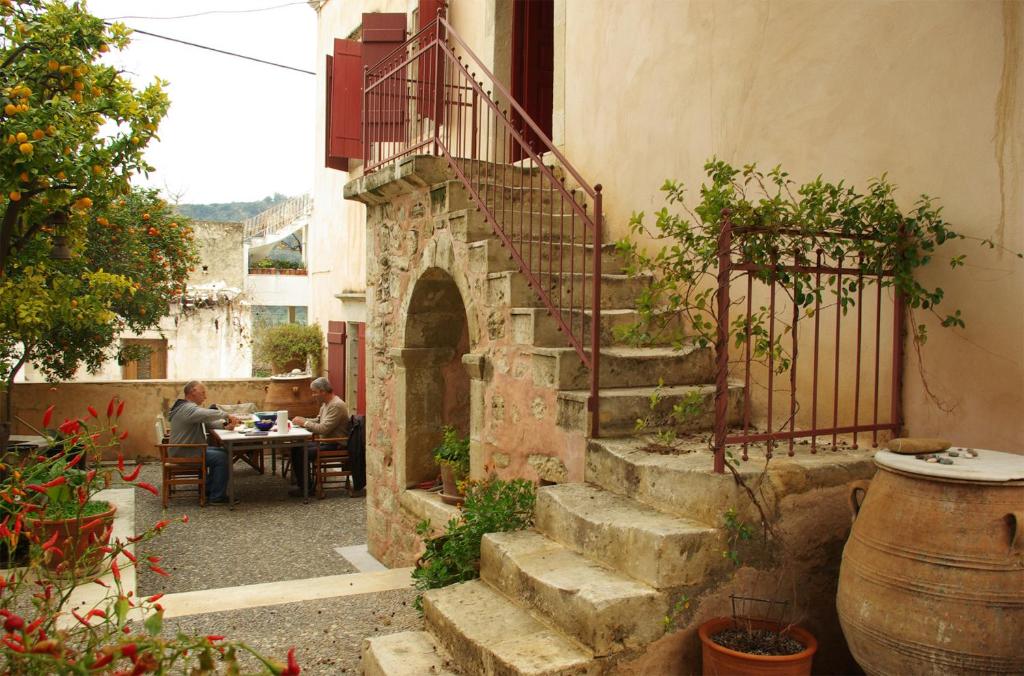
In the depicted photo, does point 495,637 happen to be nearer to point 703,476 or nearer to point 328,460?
point 703,476

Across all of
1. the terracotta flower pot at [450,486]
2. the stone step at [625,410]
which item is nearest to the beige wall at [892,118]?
the stone step at [625,410]

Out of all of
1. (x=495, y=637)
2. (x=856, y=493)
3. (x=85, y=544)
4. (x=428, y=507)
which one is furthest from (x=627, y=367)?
(x=85, y=544)

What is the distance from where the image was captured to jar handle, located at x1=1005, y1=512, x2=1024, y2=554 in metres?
2.30

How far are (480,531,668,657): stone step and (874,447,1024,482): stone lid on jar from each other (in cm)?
92

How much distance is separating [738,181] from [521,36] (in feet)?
11.3

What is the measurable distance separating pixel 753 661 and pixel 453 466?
3011 mm

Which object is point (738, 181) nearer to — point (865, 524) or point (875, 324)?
point (875, 324)

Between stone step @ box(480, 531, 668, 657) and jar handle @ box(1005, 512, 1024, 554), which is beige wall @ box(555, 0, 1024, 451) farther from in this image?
stone step @ box(480, 531, 668, 657)

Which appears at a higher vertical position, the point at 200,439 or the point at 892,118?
Result: the point at 892,118

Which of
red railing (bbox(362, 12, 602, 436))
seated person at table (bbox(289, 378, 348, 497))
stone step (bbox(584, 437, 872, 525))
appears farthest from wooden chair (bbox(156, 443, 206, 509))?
stone step (bbox(584, 437, 872, 525))

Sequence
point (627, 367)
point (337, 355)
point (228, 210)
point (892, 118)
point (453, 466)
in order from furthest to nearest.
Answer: point (228, 210) → point (337, 355) → point (453, 466) → point (627, 367) → point (892, 118)

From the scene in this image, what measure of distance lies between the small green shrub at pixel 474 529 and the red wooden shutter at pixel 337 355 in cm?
798

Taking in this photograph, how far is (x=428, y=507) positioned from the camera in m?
5.52

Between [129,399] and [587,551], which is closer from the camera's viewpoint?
[587,551]
